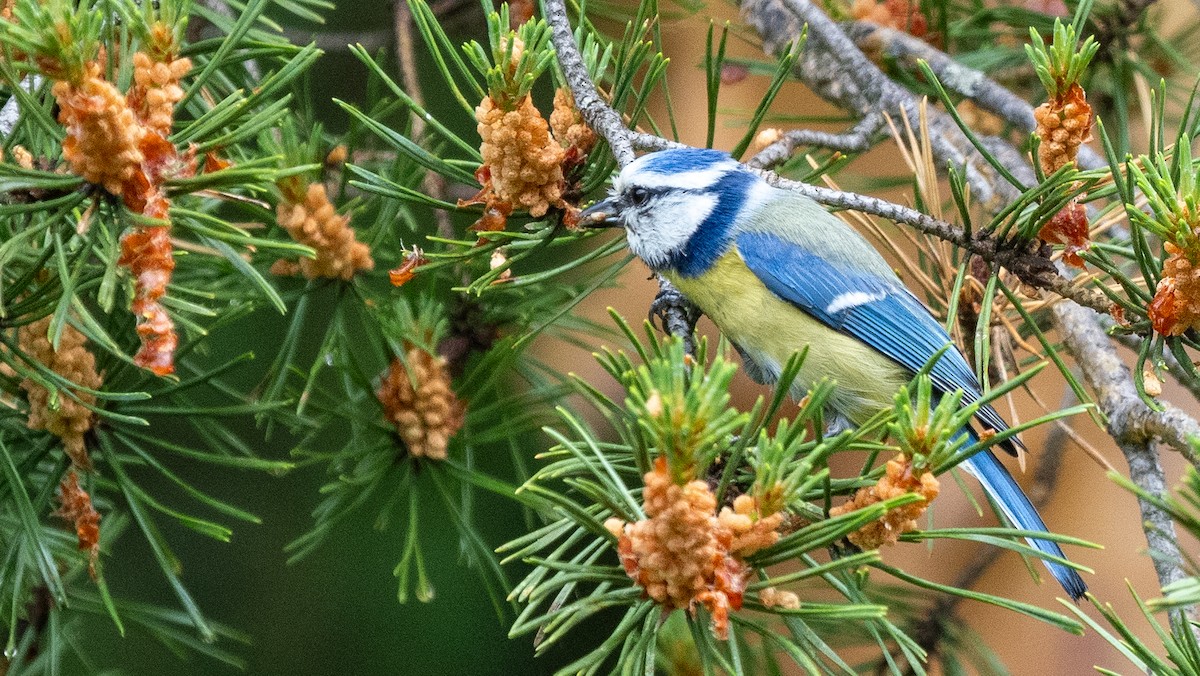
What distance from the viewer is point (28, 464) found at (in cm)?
104

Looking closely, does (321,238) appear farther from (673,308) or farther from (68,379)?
(673,308)

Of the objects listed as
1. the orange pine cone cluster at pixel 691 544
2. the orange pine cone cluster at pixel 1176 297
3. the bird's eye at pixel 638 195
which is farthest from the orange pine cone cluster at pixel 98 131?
the orange pine cone cluster at pixel 1176 297

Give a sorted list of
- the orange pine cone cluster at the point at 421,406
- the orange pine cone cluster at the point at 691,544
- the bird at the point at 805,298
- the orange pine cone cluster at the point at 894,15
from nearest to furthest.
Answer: the orange pine cone cluster at the point at 691,544, the orange pine cone cluster at the point at 421,406, the bird at the point at 805,298, the orange pine cone cluster at the point at 894,15

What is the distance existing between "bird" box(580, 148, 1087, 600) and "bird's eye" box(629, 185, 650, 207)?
→ 10 centimetres

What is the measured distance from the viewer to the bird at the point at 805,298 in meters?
1.35

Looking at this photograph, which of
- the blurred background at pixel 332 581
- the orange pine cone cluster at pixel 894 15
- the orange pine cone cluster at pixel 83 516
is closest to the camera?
the orange pine cone cluster at pixel 83 516

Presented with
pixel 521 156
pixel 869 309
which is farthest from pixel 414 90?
pixel 869 309

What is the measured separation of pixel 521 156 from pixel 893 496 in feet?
1.51

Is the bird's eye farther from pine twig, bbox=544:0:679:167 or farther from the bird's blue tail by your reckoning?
the bird's blue tail

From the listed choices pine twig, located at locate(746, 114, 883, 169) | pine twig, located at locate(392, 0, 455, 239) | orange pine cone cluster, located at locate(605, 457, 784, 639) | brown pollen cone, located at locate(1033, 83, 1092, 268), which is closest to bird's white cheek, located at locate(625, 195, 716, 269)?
pine twig, located at locate(746, 114, 883, 169)

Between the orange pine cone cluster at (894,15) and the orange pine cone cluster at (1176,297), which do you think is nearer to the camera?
the orange pine cone cluster at (1176,297)

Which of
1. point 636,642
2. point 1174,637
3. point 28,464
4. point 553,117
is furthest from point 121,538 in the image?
point 1174,637

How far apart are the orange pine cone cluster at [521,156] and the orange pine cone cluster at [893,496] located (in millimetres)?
428

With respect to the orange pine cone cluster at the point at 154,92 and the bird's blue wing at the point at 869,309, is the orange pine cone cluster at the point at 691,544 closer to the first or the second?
the orange pine cone cluster at the point at 154,92
